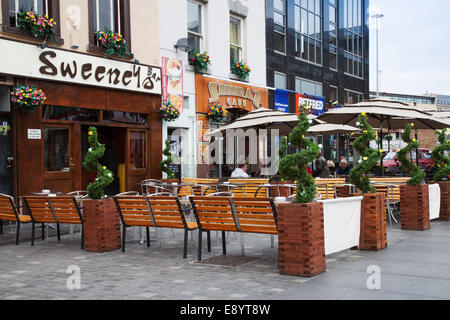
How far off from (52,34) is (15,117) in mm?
2256

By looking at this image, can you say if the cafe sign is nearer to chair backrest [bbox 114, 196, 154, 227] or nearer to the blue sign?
chair backrest [bbox 114, 196, 154, 227]

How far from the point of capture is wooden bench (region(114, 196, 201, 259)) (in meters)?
7.84

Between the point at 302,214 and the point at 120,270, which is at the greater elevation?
the point at 302,214

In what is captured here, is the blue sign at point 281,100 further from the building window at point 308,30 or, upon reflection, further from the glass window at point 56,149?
the glass window at point 56,149

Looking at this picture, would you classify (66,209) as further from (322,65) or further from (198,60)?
(322,65)

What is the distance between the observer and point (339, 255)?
770 cm

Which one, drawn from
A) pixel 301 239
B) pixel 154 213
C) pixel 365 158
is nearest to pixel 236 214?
pixel 301 239

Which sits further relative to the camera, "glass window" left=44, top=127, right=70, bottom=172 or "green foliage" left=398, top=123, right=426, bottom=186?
"glass window" left=44, top=127, right=70, bottom=172

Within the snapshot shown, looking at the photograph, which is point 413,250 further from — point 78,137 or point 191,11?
point 191,11

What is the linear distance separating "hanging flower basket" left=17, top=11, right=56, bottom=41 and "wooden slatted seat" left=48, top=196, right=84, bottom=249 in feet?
16.5

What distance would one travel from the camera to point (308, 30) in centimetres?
2592

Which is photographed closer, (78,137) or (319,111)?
(78,137)

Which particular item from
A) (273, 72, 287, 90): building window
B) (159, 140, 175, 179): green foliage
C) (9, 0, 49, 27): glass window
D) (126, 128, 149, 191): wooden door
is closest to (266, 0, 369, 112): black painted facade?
(273, 72, 287, 90): building window
